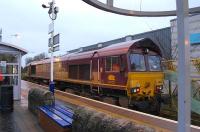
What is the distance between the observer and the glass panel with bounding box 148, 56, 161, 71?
18.2 m

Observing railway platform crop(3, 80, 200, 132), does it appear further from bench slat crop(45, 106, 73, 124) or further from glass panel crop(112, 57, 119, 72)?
glass panel crop(112, 57, 119, 72)

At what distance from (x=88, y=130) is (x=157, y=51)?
12181mm

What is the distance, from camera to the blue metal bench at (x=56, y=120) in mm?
8527

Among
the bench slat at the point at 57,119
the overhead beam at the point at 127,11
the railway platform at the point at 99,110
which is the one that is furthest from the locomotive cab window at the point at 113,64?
the overhead beam at the point at 127,11

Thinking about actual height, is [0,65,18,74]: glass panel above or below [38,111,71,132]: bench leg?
above

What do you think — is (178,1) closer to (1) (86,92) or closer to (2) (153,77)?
(2) (153,77)

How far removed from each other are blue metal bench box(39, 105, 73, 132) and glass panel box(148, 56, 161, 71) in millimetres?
7393

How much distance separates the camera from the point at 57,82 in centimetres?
3244

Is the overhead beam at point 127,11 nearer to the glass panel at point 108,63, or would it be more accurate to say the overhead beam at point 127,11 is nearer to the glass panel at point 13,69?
the glass panel at point 108,63

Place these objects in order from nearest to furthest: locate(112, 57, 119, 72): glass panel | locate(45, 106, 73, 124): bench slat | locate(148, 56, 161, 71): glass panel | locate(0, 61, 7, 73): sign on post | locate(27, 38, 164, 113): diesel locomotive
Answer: locate(45, 106, 73, 124): bench slat → locate(27, 38, 164, 113): diesel locomotive → locate(112, 57, 119, 72): glass panel → locate(148, 56, 161, 71): glass panel → locate(0, 61, 7, 73): sign on post

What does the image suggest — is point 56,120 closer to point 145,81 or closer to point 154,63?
point 145,81

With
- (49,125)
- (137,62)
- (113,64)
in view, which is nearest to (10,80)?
(113,64)

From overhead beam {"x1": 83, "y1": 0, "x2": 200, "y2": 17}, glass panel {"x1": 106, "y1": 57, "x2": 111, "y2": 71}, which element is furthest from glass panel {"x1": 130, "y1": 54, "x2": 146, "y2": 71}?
overhead beam {"x1": 83, "y1": 0, "x2": 200, "y2": 17}

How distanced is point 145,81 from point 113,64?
77.7 inches
